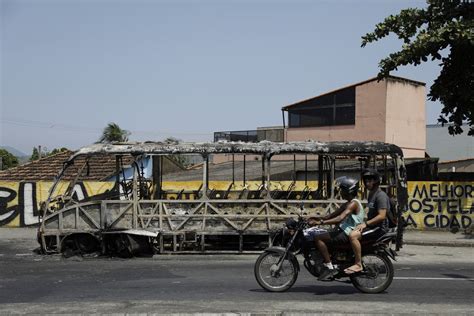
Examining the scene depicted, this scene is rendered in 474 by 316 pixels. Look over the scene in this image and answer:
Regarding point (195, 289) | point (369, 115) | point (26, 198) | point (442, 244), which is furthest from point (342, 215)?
point (369, 115)

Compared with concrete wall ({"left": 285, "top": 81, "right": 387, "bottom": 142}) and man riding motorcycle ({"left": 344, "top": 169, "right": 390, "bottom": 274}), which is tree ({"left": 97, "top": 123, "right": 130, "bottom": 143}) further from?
man riding motorcycle ({"left": 344, "top": 169, "right": 390, "bottom": 274})

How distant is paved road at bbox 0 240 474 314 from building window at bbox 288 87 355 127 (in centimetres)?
2232

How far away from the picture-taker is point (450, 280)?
34.5 ft

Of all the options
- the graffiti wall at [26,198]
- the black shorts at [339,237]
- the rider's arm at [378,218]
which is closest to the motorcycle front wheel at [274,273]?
the black shorts at [339,237]

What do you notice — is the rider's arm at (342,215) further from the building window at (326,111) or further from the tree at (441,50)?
the building window at (326,111)

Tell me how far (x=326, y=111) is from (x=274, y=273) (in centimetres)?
2823

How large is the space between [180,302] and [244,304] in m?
0.86

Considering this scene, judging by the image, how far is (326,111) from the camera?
1428 inches

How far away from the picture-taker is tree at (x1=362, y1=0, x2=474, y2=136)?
17.4m

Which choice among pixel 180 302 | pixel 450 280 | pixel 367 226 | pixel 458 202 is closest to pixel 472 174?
pixel 458 202

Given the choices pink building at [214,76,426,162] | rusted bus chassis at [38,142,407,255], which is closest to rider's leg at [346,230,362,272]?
rusted bus chassis at [38,142,407,255]

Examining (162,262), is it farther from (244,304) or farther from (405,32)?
(405,32)

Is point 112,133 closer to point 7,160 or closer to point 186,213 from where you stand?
point 7,160

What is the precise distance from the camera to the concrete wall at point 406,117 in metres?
35.1
